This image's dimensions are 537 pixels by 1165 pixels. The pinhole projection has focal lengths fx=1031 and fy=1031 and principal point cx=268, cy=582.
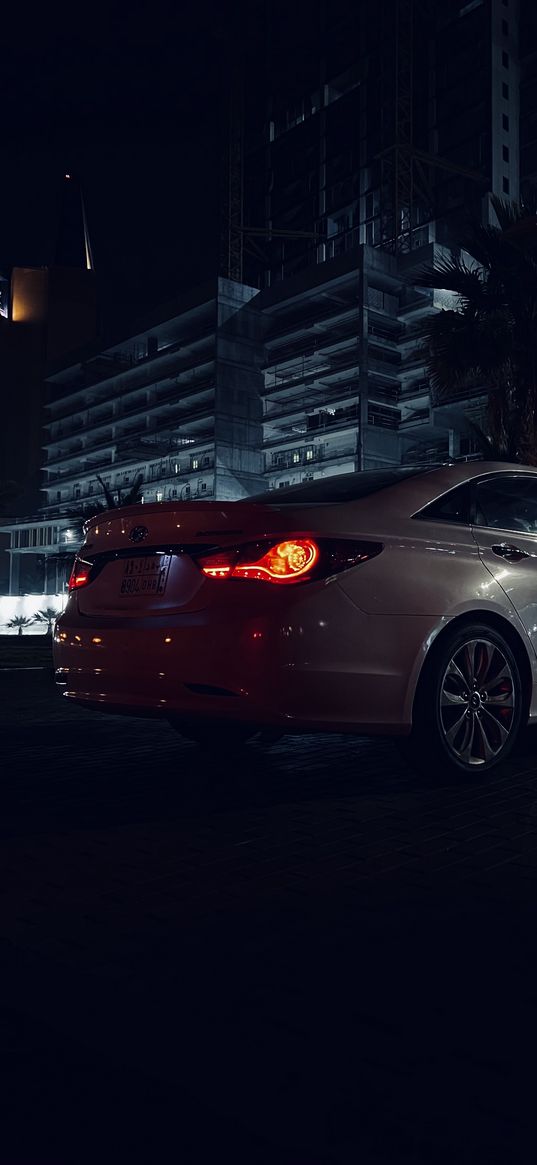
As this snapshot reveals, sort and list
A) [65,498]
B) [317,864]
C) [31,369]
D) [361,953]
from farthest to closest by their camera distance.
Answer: [31,369] < [65,498] < [317,864] < [361,953]

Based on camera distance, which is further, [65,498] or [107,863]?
[65,498]

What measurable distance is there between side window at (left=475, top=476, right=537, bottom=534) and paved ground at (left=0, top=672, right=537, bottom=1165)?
147 centimetres

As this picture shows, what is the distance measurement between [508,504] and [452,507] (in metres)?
0.58

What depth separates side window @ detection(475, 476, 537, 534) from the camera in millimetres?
5496

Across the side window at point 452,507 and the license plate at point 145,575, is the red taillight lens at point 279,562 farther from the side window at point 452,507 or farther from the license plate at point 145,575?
the side window at point 452,507

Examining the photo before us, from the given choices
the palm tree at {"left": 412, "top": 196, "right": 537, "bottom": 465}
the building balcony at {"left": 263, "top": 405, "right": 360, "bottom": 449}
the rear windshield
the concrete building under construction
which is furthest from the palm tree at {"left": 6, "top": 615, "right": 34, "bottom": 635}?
the rear windshield

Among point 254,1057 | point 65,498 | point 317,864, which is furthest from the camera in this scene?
point 65,498

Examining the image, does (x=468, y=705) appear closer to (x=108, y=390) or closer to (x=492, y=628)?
(x=492, y=628)

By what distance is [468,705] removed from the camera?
5074 millimetres

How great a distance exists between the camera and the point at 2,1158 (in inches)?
65.4

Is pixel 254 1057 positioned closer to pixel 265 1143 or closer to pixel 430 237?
pixel 265 1143

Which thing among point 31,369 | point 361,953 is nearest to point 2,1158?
point 361,953

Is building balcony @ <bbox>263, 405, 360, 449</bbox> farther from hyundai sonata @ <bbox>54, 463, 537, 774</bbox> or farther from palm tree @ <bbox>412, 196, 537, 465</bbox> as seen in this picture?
hyundai sonata @ <bbox>54, 463, 537, 774</bbox>

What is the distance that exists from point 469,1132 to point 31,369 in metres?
115
